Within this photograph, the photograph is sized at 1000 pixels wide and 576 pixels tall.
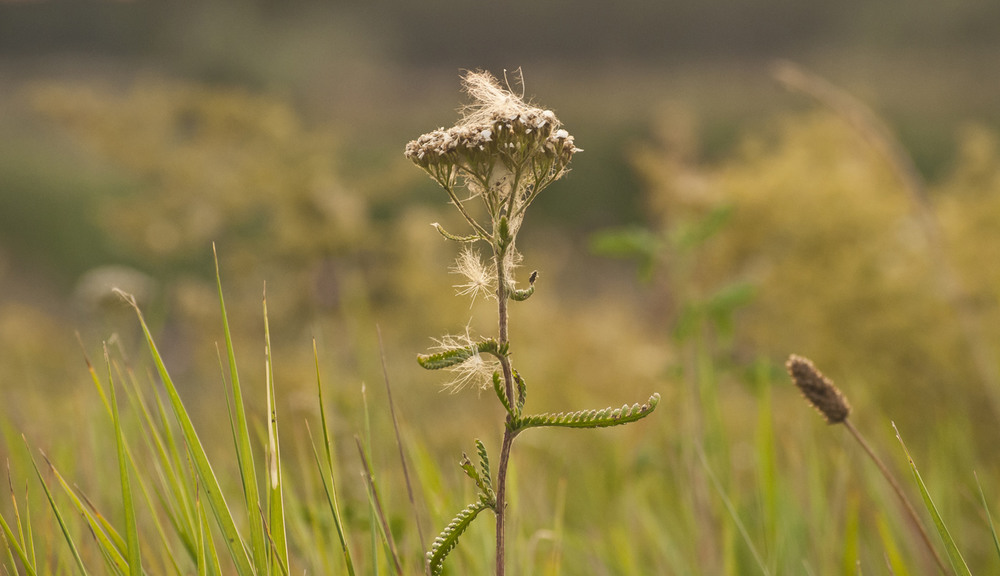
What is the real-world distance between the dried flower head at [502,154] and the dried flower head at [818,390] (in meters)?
0.19

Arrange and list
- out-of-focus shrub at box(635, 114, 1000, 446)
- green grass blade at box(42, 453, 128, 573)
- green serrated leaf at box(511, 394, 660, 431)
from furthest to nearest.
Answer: out-of-focus shrub at box(635, 114, 1000, 446)
green grass blade at box(42, 453, 128, 573)
green serrated leaf at box(511, 394, 660, 431)

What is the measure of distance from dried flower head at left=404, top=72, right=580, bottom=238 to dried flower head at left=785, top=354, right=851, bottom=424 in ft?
0.63

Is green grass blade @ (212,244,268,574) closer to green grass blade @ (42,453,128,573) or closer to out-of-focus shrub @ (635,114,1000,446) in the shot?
green grass blade @ (42,453,128,573)

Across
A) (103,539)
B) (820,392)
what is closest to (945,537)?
(820,392)

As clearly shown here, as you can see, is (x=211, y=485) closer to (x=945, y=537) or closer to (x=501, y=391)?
(x=501, y=391)

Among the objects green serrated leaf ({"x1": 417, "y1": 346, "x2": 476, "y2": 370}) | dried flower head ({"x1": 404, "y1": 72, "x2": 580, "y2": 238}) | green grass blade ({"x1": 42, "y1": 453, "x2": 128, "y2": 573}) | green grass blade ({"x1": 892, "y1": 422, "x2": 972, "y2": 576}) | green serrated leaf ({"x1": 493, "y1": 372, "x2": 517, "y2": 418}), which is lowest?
green grass blade ({"x1": 892, "y1": 422, "x2": 972, "y2": 576})

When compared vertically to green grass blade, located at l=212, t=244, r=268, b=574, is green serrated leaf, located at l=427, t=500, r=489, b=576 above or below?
below

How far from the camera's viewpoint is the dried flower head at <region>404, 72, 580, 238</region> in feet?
1.12

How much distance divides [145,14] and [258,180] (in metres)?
6.55

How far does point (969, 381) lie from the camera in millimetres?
1358

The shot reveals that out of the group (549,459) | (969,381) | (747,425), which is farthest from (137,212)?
(969,381)

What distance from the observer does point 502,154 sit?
348 millimetres

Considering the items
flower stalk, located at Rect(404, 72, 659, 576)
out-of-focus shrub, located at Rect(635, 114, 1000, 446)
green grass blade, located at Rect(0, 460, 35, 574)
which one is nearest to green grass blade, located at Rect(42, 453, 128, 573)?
green grass blade, located at Rect(0, 460, 35, 574)

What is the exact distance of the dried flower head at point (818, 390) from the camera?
433 millimetres
